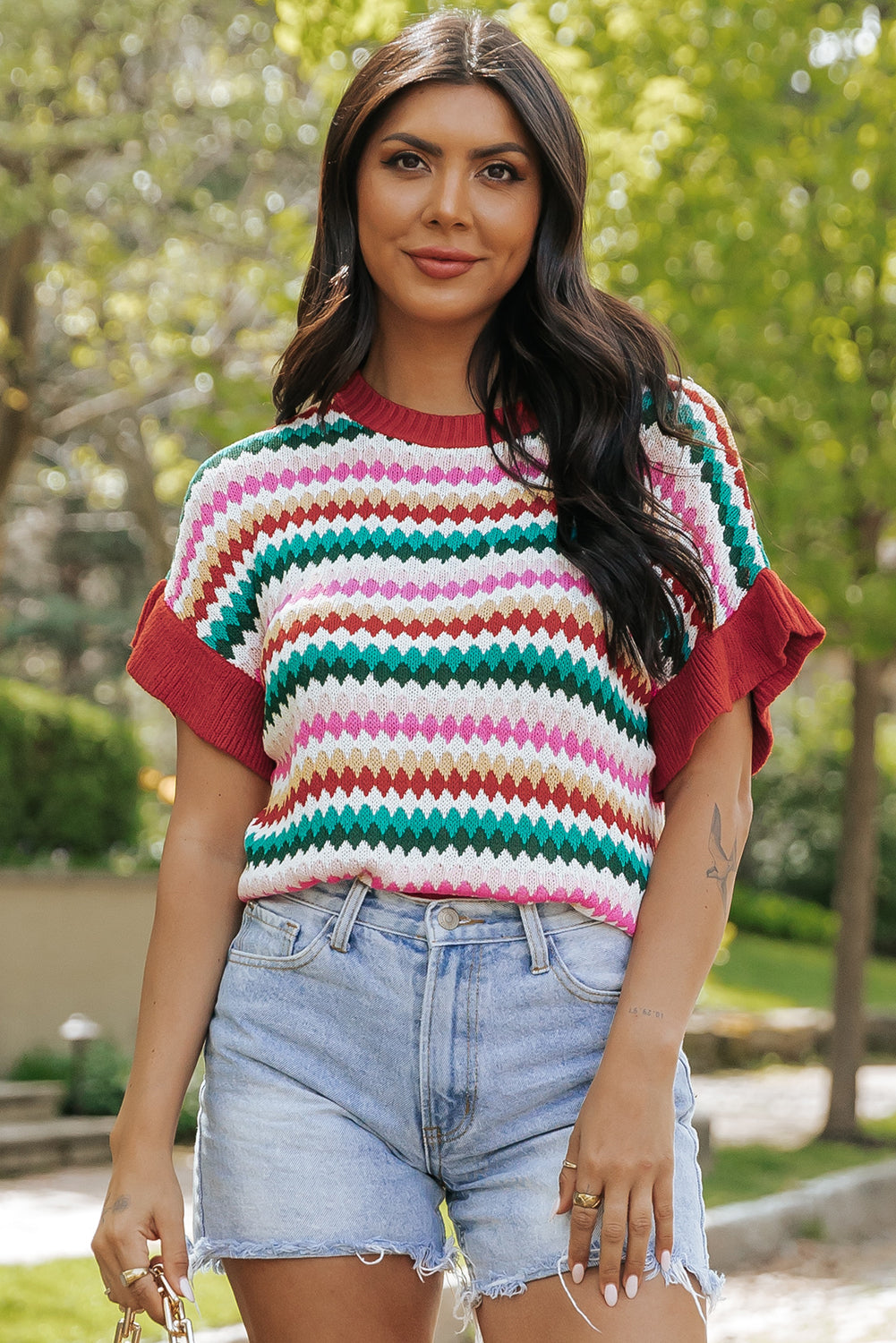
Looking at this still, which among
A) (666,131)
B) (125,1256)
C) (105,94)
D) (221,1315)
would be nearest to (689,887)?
(125,1256)

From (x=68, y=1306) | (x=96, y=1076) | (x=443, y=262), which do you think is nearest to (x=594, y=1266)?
(x=443, y=262)

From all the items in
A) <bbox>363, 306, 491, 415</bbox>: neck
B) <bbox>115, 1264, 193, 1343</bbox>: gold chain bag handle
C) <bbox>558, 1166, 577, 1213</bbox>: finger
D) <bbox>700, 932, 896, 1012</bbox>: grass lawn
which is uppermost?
<bbox>363, 306, 491, 415</bbox>: neck

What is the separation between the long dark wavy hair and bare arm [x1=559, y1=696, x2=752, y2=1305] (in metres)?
0.17

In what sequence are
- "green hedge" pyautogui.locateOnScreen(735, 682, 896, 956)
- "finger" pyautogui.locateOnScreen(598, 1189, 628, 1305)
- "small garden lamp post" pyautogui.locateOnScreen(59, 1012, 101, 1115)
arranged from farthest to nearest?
"green hedge" pyautogui.locateOnScreen(735, 682, 896, 956) < "small garden lamp post" pyautogui.locateOnScreen(59, 1012, 101, 1115) < "finger" pyautogui.locateOnScreen(598, 1189, 628, 1305)

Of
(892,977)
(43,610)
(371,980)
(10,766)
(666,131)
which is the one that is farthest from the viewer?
(43,610)

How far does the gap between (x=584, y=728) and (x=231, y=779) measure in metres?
0.53

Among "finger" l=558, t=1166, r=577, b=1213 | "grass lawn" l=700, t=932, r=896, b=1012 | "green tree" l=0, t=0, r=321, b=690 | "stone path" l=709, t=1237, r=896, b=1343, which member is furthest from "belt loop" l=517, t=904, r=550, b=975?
"grass lawn" l=700, t=932, r=896, b=1012

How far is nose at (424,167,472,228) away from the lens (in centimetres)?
215

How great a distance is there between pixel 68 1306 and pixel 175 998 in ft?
11.7

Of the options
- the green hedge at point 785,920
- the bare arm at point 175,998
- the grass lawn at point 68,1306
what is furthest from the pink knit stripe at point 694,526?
the green hedge at point 785,920

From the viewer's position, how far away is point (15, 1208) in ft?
23.8

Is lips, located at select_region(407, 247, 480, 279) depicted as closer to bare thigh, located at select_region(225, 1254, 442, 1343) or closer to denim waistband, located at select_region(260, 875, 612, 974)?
denim waistband, located at select_region(260, 875, 612, 974)

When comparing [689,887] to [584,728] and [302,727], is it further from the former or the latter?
[302,727]

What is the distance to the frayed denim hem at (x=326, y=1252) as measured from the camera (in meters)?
1.96
